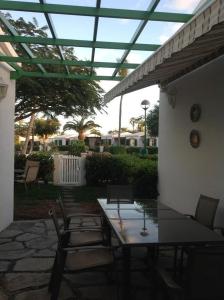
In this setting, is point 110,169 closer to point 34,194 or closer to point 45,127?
point 34,194

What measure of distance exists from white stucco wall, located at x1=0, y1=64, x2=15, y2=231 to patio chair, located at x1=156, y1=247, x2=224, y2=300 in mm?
5541

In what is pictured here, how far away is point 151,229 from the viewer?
4422mm

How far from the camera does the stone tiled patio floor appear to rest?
468 cm

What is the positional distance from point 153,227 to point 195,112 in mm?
3390

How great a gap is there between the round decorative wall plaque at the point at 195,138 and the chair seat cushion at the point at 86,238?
106 inches

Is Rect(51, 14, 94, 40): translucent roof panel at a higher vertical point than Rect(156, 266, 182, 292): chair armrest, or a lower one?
higher

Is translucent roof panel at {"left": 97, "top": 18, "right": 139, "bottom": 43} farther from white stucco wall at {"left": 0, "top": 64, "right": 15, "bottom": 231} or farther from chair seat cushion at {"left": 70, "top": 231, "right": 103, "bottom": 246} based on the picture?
chair seat cushion at {"left": 70, "top": 231, "right": 103, "bottom": 246}

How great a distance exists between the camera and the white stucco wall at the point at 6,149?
7.70m

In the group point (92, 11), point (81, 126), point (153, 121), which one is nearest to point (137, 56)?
point (92, 11)

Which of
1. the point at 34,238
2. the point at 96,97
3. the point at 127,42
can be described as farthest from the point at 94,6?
the point at 96,97

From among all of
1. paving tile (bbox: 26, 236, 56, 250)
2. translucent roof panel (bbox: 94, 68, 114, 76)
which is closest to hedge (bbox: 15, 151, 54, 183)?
translucent roof panel (bbox: 94, 68, 114, 76)

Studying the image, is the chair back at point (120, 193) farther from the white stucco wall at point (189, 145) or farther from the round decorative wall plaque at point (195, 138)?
the round decorative wall plaque at point (195, 138)

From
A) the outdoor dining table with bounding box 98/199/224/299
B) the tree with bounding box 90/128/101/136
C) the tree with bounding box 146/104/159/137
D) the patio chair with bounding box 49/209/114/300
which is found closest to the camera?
the outdoor dining table with bounding box 98/199/224/299

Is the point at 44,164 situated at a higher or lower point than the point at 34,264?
higher
